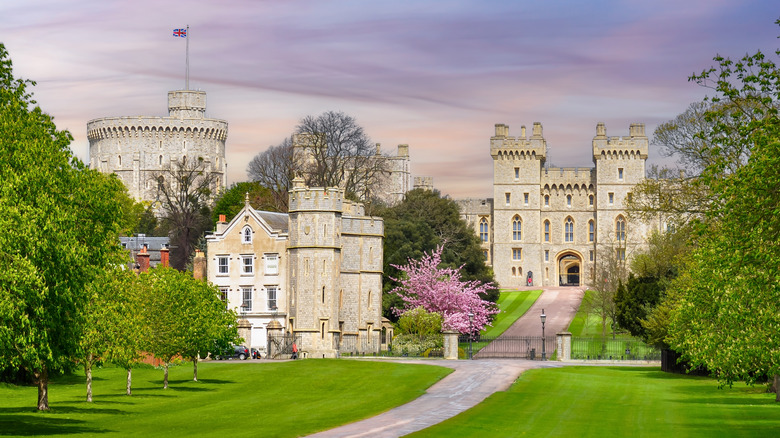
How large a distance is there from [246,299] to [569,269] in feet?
229

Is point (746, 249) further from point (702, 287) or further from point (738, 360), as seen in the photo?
point (702, 287)

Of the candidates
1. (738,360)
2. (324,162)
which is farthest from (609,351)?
(738,360)

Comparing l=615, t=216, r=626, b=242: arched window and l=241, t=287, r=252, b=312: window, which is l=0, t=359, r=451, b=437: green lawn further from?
l=615, t=216, r=626, b=242: arched window

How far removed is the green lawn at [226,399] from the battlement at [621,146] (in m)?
77.0

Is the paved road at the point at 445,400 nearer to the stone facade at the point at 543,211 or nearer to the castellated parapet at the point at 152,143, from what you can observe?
the stone facade at the point at 543,211

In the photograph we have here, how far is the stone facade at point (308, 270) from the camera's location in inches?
2559

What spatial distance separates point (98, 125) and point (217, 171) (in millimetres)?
16080

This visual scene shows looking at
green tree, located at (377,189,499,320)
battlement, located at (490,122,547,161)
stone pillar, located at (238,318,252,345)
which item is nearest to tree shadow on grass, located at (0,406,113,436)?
stone pillar, located at (238,318,252,345)

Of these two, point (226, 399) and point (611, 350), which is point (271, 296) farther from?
point (226, 399)

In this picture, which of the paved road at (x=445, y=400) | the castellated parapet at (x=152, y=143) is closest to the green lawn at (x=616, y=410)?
the paved road at (x=445, y=400)

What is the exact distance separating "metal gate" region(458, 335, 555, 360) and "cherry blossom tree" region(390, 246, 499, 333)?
1.19 m

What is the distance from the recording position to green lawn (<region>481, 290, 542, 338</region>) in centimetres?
8487

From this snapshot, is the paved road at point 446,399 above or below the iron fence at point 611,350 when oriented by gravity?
above

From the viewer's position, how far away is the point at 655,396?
37.3 m
